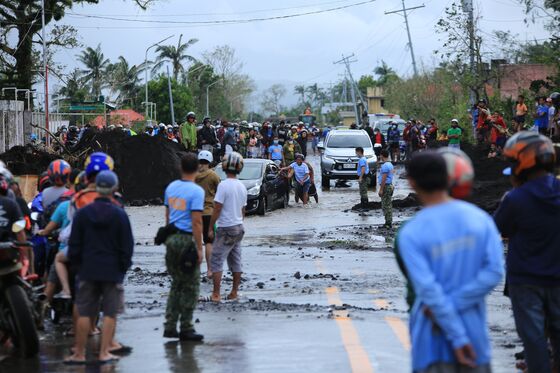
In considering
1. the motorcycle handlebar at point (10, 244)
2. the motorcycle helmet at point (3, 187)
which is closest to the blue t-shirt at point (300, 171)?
the motorcycle helmet at point (3, 187)

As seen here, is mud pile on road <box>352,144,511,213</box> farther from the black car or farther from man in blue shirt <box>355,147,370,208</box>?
the black car

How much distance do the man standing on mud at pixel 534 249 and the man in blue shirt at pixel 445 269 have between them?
7.99 ft

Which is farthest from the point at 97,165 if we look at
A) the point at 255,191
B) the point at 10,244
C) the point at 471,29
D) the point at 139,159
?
the point at 471,29

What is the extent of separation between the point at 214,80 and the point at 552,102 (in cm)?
10073

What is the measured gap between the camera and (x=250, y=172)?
28.9 meters

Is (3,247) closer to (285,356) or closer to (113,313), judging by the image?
(113,313)

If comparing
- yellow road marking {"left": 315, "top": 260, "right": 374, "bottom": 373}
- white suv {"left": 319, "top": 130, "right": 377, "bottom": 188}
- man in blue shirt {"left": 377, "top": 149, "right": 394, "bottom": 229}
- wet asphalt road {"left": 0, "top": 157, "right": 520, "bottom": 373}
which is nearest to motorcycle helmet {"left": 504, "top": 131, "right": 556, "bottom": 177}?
wet asphalt road {"left": 0, "top": 157, "right": 520, "bottom": 373}

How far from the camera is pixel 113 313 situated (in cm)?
936

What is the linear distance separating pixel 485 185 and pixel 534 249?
2125 centimetres

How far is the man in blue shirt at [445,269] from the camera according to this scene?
539cm

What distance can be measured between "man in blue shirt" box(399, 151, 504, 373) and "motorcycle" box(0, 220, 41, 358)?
4999mm

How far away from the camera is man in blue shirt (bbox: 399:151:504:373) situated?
539cm

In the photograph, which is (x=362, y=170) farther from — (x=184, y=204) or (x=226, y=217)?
(x=184, y=204)

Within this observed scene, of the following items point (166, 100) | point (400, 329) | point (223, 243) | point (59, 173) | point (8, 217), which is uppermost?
point (166, 100)
